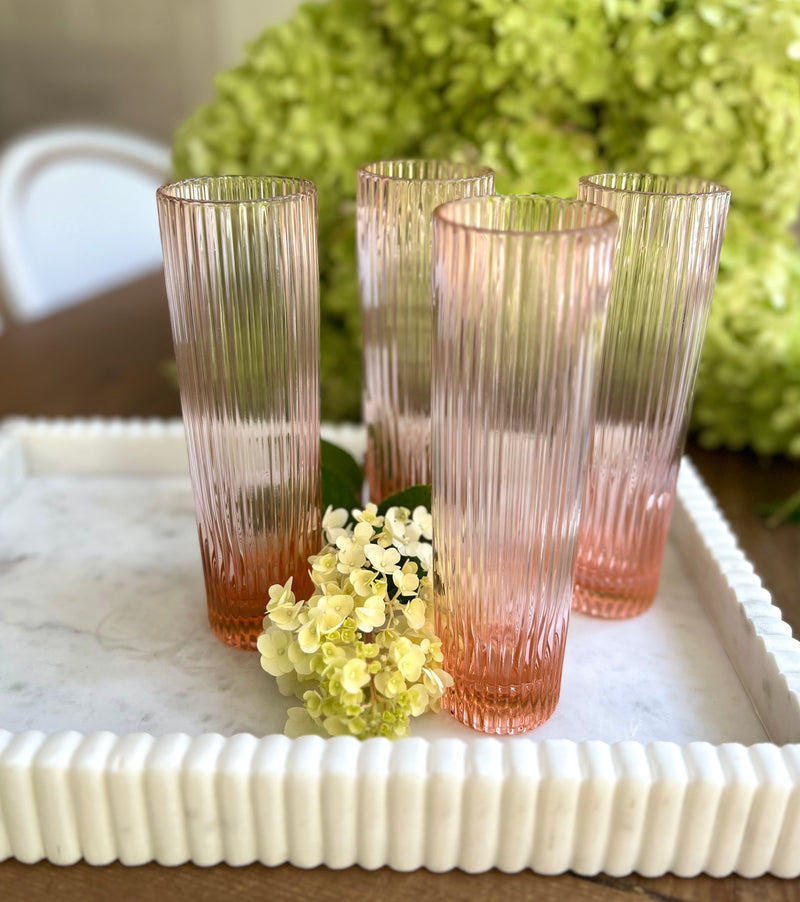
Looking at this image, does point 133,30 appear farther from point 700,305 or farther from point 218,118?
point 700,305

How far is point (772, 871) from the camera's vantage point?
14.6 inches

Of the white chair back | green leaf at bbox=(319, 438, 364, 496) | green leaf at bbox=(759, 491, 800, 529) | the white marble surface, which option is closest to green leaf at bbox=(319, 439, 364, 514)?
green leaf at bbox=(319, 438, 364, 496)

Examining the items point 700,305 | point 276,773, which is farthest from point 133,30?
point 276,773

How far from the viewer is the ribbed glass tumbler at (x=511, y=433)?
340 mm

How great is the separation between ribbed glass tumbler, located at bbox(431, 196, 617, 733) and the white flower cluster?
19 millimetres

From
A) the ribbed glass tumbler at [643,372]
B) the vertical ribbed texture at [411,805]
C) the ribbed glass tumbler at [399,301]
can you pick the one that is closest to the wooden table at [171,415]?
the vertical ribbed texture at [411,805]

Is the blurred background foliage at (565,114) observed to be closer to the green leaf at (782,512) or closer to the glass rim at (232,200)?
the green leaf at (782,512)

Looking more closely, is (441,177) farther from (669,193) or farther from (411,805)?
(411,805)

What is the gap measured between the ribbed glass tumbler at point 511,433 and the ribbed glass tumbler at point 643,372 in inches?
3.0

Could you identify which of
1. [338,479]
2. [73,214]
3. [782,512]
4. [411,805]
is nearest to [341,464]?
[338,479]

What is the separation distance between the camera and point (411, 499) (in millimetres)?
489

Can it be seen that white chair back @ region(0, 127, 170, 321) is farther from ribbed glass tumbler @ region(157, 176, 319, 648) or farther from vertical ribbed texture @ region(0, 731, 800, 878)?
vertical ribbed texture @ region(0, 731, 800, 878)

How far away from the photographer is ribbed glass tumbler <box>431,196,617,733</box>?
34 cm

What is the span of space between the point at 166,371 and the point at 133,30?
4.37ft
